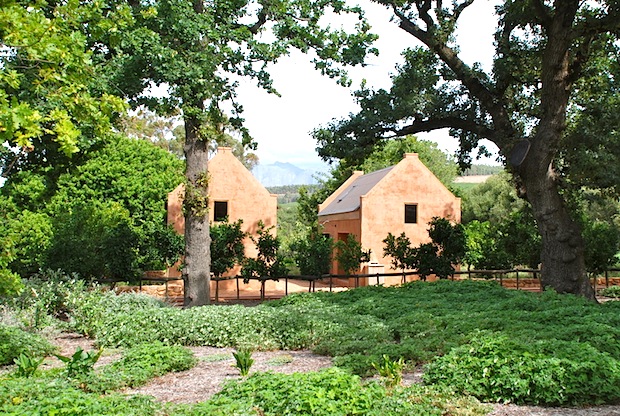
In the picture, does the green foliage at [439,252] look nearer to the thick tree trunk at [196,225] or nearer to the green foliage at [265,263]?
the green foliage at [265,263]

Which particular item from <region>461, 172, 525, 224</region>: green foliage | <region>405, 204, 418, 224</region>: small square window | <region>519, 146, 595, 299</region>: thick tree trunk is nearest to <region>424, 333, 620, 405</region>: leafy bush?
<region>519, 146, 595, 299</region>: thick tree trunk

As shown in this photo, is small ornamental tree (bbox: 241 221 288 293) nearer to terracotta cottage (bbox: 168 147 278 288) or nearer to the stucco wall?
terracotta cottage (bbox: 168 147 278 288)

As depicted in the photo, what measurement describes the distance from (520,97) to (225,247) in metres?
10.2

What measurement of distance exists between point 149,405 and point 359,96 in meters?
12.8

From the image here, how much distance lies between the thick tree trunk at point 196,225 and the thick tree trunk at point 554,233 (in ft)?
26.7

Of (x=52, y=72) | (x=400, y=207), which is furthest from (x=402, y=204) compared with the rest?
(x=52, y=72)

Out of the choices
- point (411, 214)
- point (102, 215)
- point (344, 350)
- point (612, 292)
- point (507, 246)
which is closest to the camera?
point (344, 350)

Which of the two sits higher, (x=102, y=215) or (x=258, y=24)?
(x=258, y=24)

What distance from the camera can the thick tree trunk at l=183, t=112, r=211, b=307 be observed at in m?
15.2

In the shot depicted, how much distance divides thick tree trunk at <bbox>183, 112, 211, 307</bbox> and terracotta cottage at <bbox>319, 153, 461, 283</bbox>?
12.9m

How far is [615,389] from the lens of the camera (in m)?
6.17

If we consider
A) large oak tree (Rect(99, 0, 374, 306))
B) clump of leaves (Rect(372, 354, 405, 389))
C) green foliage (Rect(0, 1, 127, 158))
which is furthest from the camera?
large oak tree (Rect(99, 0, 374, 306))

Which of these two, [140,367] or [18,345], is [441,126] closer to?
[140,367]

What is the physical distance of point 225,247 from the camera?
1914cm
